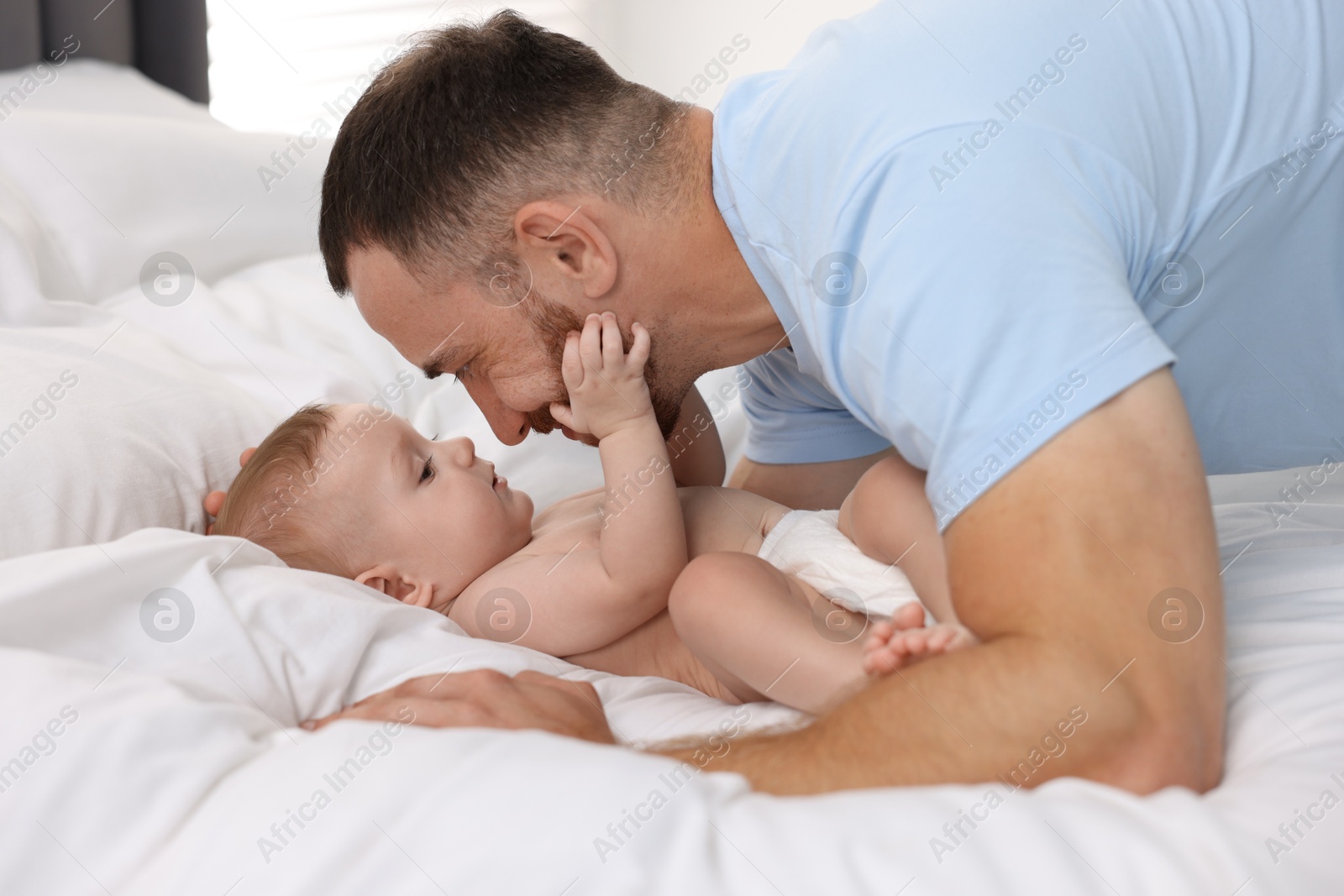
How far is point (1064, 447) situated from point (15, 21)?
2.10 m

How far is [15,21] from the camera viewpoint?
1.96 metres

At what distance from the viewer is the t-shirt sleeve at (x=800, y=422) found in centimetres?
160

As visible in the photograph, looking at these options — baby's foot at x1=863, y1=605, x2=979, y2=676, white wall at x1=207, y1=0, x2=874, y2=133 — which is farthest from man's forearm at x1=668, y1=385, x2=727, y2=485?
white wall at x1=207, y1=0, x2=874, y2=133

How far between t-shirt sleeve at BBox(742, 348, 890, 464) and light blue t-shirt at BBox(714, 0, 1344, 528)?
339 millimetres

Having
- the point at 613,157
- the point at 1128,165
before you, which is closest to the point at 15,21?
the point at 613,157

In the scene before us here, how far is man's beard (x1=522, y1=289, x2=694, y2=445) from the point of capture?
1241 mm

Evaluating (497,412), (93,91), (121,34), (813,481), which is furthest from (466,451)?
(121,34)

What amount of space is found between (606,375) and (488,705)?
0.46 meters

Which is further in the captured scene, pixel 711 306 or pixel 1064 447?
pixel 711 306

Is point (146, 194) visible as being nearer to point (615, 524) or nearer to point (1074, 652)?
point (615, 524)

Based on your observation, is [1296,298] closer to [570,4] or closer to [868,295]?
[868,295]

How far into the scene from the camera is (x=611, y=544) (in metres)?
1.24

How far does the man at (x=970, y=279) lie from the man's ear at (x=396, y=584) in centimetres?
23

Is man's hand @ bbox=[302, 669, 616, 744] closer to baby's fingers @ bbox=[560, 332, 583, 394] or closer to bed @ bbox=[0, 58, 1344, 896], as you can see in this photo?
bed @ bbox=[0, 58, 1344, 896]
